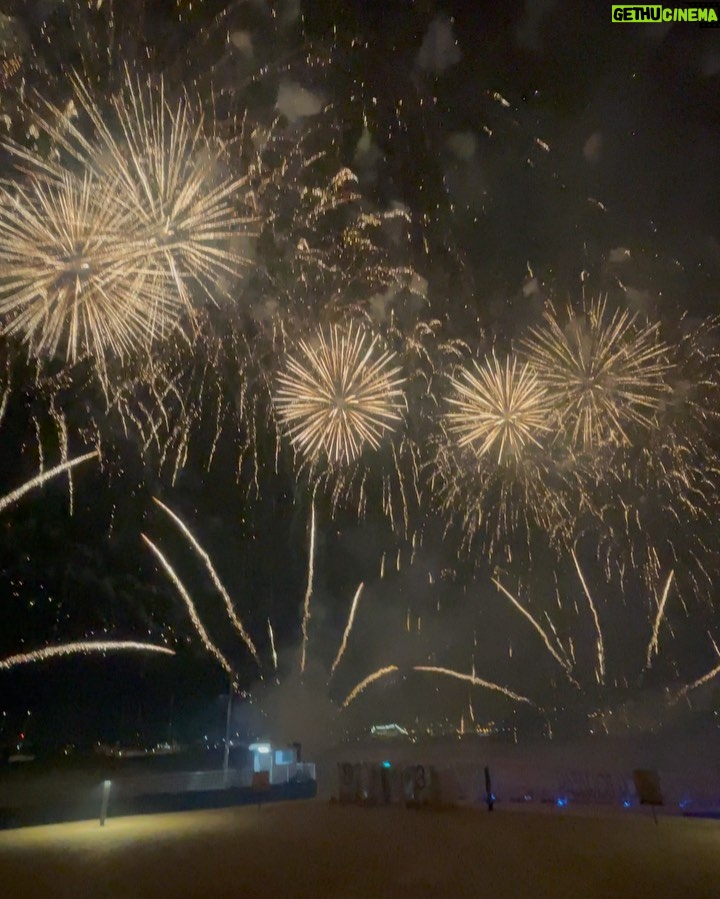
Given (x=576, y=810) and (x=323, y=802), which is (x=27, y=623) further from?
(x=576, y=810)

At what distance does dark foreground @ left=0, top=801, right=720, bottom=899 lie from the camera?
7355 mm

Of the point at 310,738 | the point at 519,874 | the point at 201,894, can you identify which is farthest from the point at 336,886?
the point at 310,738

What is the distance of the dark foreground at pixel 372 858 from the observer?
Result: 736 centimetres

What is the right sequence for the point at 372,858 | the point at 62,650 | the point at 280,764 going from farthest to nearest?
the point at 62,650
the point at 280,764
the point at 372,858

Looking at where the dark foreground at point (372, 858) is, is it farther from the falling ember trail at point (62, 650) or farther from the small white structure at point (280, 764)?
the falling ember trail at point (62, 650)

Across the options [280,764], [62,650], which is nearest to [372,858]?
[280,764]

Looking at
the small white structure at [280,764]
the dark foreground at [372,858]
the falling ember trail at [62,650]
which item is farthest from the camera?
the falling ember trail at [62,650]

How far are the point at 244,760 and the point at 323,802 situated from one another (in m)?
12.3

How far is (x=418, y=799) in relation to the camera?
1586 cm

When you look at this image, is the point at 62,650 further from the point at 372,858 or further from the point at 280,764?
the point at 372,858

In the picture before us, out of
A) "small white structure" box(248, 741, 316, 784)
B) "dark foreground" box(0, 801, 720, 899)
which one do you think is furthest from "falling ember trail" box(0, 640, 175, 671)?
"dark foreground" box(0, 801, 720, 899)

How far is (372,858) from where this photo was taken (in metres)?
9.05

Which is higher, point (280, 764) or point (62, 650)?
point (62, 650)

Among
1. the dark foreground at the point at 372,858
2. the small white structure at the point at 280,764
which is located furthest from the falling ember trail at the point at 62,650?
the dark foreground at the point at 372,858
